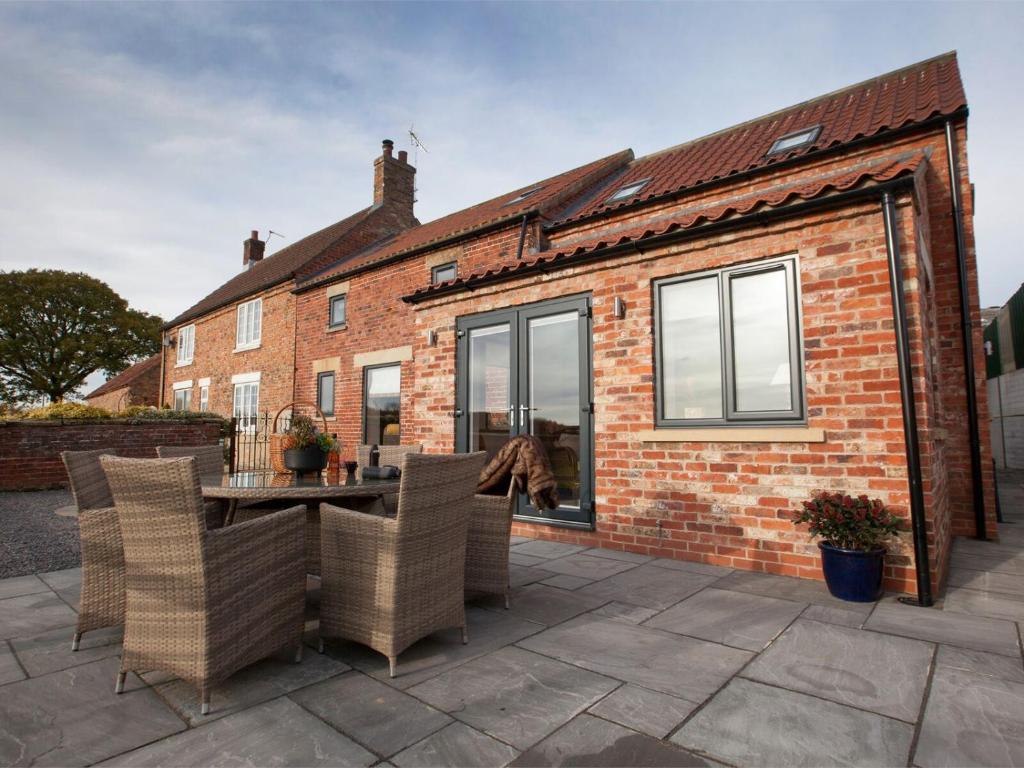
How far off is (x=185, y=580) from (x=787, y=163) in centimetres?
754

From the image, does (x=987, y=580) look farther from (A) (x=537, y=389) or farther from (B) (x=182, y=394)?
(B) (x=182, y=394)

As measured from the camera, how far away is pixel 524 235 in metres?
8.74

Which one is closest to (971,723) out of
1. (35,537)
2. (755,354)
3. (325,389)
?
(755,354)

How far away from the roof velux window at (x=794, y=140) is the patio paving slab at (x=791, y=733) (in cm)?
722

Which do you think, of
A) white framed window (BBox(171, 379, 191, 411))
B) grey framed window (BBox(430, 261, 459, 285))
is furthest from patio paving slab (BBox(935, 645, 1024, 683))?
white framed window (BBox(171, 379, 191, 411))

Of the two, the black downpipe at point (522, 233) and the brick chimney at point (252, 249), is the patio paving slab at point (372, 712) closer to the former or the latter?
the black downpipe at point (522, 233)

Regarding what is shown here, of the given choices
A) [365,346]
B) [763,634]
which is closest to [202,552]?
[763,634]

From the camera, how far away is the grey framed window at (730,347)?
4.02 meters

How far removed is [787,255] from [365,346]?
919cm

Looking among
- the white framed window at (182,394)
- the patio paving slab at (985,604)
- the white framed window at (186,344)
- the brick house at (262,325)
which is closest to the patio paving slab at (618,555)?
the patio paving slab at (985,604)

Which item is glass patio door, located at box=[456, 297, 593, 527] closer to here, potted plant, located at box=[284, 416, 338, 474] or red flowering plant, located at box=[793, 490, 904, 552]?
red flowering plant, located at box=[793, 490, 904, 552]

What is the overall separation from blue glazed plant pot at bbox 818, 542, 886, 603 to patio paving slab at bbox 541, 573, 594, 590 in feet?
5.22

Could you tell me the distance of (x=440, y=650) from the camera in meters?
2.57

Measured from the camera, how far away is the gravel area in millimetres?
4219
